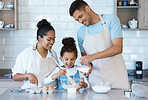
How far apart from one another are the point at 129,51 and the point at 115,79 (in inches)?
68.0

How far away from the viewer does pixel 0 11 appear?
482 cm

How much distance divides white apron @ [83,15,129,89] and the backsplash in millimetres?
1529

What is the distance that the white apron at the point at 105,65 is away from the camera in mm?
3256

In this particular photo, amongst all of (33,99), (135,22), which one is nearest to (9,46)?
(135,22)

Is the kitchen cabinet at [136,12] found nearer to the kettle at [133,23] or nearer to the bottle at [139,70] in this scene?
the kettle at [133,23]

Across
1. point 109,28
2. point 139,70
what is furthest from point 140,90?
point 139,70

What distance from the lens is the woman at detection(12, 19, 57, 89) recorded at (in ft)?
10.1

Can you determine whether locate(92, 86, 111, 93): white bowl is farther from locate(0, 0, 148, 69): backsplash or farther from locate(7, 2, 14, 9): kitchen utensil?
locate(7, 2, 14, 9): kitchen utensil

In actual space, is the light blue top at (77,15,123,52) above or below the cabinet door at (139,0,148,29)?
below

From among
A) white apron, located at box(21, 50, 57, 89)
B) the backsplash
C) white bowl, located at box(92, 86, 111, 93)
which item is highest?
the backsplash

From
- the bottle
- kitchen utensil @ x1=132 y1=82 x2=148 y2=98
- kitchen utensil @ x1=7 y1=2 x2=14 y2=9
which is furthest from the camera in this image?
kitchen utensil @ x1=7 y1=2 x2=14 y2=9

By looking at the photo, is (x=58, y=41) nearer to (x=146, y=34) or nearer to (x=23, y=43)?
(x=23, y=43)

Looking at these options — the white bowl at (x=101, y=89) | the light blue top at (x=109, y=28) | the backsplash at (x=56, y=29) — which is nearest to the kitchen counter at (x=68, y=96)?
the white bowl at (x=101, y=89)

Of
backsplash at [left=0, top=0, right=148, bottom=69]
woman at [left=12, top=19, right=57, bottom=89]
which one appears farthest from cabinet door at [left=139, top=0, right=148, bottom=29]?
woman at [left=12, top=19, right=57, bottom=89]
